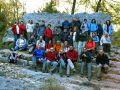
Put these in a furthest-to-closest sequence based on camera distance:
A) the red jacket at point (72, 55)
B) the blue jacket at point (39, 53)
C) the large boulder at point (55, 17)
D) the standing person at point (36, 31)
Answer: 1. the large boulder at point (55, 17)
2. the standing person at point (36, 31)
3. the blue jacket at point (39, 53)
4. the red jacket at point (72, 55)

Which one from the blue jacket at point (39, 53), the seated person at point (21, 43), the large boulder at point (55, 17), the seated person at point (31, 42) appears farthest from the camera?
the large boulder at point (55, 17)

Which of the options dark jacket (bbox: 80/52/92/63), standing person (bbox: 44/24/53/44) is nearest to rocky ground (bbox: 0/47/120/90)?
dark jacket (bbox: 80/52/92/63)

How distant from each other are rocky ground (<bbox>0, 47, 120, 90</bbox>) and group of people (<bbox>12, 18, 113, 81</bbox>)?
1.86ft

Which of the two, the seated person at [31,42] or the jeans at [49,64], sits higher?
the seated person at [31,42]

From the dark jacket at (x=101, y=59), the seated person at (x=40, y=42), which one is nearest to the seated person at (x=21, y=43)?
the seated person at (x=40, y=42)

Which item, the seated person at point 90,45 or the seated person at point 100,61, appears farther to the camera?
the seated person at point 90,45

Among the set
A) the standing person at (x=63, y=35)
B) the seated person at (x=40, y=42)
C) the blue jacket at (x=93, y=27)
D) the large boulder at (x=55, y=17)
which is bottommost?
the seated person at (x=40, y=42)

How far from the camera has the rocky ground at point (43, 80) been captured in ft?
55.1

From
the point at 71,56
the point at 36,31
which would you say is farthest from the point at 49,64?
the point at 36,31

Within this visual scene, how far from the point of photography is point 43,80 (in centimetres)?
1848

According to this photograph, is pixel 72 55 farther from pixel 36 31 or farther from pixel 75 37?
pixel 36 31

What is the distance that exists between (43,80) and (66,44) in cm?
358

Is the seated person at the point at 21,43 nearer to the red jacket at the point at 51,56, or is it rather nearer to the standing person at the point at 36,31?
the standing person at the point at 36,31

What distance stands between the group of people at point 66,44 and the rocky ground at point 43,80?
0.57m
